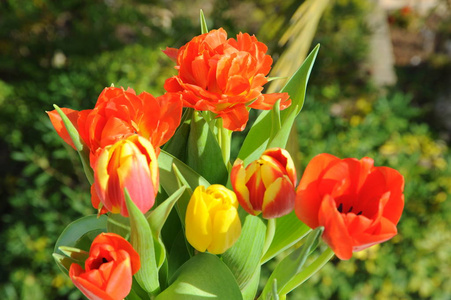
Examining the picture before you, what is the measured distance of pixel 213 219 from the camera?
1.65 feet

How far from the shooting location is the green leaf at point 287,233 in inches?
23.2

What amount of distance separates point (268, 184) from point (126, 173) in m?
0.14

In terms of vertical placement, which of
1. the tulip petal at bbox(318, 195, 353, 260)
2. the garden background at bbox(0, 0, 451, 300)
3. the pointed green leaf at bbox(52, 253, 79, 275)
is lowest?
the garden background at bbox(0, 0, 451, 300)

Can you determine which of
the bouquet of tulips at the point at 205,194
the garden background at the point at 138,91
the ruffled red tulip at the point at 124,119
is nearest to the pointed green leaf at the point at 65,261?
the bouquet of tulips at the point at 205,194

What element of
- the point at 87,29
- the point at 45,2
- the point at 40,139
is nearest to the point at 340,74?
the point at 87,29

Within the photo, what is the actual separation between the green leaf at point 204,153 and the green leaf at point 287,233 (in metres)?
0.09

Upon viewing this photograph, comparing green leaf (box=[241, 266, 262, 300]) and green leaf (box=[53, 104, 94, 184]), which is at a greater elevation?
green leaf (box=[53, 104, 94, 184])

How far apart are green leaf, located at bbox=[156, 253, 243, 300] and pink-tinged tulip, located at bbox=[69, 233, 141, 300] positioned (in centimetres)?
8

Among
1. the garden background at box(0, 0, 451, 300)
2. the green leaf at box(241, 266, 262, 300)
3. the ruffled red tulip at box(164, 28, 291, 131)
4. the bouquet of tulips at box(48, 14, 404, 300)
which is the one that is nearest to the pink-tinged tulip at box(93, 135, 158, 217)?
the bouquet of tulips at box(48, 14, 404, 300)

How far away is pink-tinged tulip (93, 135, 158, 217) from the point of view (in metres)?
0.45

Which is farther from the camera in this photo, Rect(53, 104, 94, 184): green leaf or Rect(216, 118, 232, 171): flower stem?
Rect(216, 118, 232, 171): flower stem

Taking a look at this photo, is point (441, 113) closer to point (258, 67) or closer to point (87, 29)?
point (87, 29)

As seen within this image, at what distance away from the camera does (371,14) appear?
4039 mm

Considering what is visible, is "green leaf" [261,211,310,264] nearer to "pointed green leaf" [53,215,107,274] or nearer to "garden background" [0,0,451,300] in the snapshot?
"pointed green leaf" [53,215,107,274]
